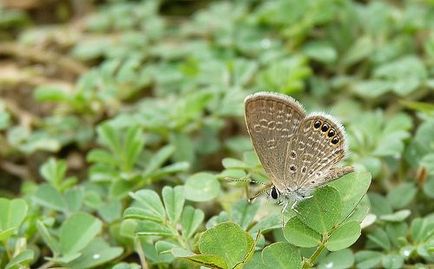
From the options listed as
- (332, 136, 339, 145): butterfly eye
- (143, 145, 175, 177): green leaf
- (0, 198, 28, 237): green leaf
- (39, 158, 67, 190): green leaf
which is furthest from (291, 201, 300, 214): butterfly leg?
(39, 158, 67, 190): green leaf

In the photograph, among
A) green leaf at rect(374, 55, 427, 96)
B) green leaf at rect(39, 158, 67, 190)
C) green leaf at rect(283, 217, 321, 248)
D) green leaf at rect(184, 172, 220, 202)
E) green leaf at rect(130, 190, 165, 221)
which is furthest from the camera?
green leaf at rect(374, 55, 427, 96)

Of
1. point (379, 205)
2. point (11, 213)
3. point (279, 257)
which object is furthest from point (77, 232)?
point (379, 205)

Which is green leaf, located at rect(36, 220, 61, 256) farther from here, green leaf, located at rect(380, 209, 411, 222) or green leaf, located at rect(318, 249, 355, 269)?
green leaf, located at rect(380, 209, 411, 222)

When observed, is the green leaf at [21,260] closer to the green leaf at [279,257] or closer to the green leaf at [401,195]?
the green leaf at [279,257]

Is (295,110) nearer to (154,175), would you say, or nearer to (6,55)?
(154,175)

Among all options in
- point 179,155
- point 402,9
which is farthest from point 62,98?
point 402,9

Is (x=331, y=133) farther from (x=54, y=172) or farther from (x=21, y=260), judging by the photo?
(x=54, y=172)
